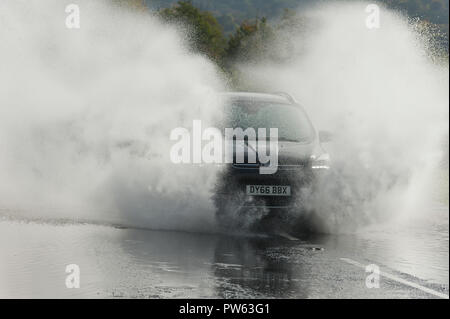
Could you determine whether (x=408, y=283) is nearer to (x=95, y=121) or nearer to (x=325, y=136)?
(x=325, y=136)

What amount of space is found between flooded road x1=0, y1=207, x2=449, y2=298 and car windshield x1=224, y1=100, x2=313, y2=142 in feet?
6.30

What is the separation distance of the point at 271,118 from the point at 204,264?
5.59 metres

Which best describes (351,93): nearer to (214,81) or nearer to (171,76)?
(214,81)

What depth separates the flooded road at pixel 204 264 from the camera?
8.42 m

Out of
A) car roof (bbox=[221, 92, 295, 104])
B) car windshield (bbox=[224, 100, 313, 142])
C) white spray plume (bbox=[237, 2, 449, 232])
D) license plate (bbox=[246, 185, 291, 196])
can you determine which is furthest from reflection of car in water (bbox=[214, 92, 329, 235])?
car roof (bbox=[221, 92, 295, 104])

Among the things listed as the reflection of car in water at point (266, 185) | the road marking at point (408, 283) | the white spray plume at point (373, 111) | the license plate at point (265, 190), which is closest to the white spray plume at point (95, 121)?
the reflection of car in water at point (266, 185)

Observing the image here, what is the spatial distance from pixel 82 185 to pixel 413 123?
22.9 feet

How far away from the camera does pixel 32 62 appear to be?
19438 mm

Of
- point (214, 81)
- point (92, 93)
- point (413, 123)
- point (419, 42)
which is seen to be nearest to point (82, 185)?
point (92, 93)

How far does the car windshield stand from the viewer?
14.8m

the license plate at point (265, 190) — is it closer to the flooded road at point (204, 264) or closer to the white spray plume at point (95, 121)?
the white spray plume at point (95, 121)

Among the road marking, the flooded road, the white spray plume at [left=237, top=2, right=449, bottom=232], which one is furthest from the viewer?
the white spray plume at [left=237, top=2, right=449, bottom=232]

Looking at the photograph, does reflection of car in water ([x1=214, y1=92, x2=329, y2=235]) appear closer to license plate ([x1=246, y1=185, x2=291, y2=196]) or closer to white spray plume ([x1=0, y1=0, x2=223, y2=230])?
license plate ([x1=246, y1=185, x2=291, y2=196])

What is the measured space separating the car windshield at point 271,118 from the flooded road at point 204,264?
6.30 ft
